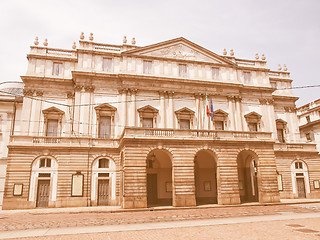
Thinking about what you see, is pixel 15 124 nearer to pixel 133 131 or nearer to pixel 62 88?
pixel 62 88

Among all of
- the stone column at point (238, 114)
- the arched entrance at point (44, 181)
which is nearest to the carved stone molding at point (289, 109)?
the stone column at point (238, 114)

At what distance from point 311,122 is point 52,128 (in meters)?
35.0

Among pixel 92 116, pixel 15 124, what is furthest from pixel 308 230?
pixel 15 124

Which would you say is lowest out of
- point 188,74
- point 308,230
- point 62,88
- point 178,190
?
point 308,230

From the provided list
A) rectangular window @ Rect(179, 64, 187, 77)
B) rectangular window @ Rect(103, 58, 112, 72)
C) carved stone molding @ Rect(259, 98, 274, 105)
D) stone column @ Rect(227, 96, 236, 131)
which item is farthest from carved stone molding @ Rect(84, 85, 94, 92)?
carved stone molding @ Rect(259, 98, 274, 105)

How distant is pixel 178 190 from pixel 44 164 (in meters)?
12.7

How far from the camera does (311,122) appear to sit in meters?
39.1

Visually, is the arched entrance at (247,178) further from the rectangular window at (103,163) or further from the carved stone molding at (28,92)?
the carved stone molding at (28,92)

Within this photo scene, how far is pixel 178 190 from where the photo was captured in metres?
21.5

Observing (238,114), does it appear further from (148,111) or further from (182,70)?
(148,111)

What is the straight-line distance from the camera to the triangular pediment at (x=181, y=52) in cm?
3009

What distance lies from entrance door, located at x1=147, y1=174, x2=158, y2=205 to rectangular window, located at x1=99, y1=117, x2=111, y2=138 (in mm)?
6063

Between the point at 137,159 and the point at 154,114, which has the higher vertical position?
the point at 154,114

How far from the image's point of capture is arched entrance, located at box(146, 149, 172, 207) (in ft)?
84.7
